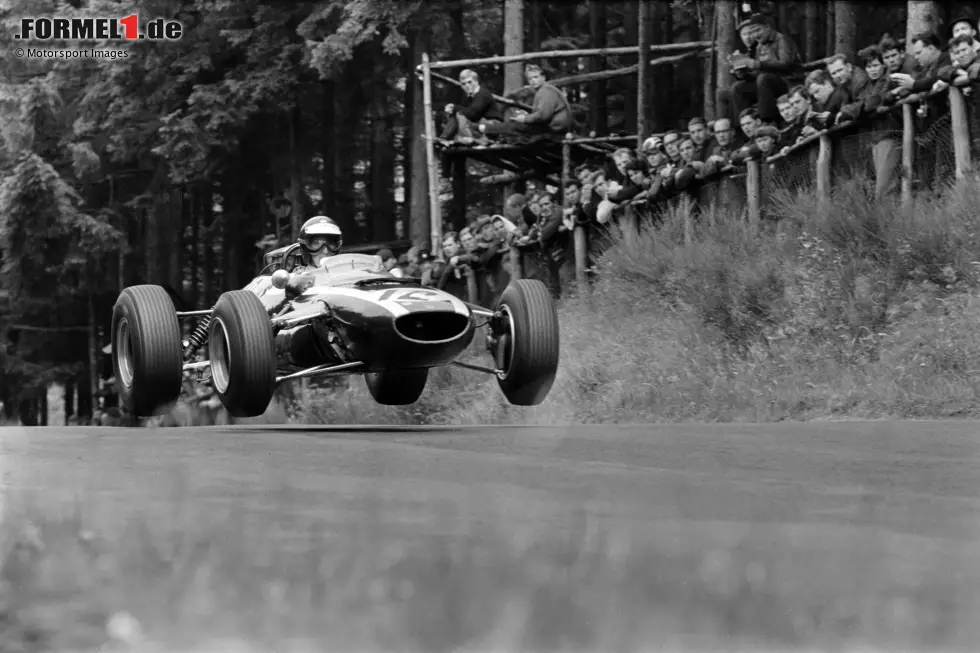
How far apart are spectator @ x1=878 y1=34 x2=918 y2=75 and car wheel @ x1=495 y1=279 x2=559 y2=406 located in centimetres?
455

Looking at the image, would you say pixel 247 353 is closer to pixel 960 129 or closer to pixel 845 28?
pixel 960 129

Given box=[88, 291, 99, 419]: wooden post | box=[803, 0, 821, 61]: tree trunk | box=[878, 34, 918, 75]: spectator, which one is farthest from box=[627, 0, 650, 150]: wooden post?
box=[88, 291, 99, 419]: wooden post

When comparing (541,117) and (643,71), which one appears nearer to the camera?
(541,117)

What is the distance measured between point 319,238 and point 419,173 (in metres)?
18.9

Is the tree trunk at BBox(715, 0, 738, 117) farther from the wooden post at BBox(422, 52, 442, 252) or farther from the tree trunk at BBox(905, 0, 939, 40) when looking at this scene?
the tree trunk at BBox(905, 0, 939, 40)

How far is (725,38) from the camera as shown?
25.5 meters

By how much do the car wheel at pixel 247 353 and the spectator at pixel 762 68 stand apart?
24.2 ft

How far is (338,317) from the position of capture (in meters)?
13.2

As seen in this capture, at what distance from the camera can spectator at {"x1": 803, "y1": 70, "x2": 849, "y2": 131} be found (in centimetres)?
1617

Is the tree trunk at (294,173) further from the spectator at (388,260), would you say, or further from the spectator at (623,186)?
the spectator at (623,186)

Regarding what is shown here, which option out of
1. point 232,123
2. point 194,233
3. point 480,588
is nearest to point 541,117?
point 232,123

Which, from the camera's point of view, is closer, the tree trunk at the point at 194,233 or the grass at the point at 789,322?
the grass at the point at 789,322

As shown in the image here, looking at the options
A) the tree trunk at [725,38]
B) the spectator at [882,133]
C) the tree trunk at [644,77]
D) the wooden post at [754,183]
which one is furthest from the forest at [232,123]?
the spectator at [882,133]

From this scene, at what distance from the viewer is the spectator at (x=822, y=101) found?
16.2 meters
